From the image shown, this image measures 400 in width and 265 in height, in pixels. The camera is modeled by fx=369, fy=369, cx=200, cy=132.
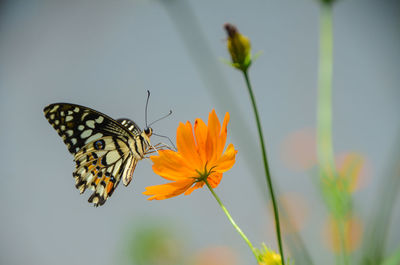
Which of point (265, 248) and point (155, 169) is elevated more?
point (155, 169)

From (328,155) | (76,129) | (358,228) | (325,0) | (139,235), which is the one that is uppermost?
(76,129)

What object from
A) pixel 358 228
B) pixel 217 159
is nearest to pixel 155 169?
pixel 217 159

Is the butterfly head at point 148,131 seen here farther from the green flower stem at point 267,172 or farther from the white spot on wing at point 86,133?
→ the green flower stem at point 267,172

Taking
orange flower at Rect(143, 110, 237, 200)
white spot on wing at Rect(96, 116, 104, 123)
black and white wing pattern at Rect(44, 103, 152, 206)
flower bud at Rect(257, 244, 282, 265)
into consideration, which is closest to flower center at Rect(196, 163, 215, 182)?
orange flower at Rect(143, 110, 237, 200)

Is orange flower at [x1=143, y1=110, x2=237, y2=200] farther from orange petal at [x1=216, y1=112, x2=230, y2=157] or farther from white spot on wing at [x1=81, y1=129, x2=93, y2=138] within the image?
white spot on wing at [x1=81, y1=129, x2=93, y2=138]

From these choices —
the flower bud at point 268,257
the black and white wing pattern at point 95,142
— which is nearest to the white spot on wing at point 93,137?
the black and white wing pattern at point 95,142

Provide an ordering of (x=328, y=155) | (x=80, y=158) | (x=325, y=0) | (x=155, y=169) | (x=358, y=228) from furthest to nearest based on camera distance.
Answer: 1. (x=358, y=228)
2. (x=80, y=158)
3. (x=325, y=0)
4. (x=328, y=155)
5. (x=155, y=169)

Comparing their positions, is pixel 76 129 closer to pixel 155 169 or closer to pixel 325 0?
pixel 155 169
